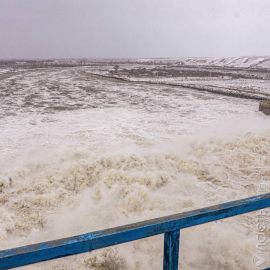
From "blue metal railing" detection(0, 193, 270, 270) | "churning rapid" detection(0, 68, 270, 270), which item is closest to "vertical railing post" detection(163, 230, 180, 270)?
"blue metal railing" detection(0, 193, 270, 270)

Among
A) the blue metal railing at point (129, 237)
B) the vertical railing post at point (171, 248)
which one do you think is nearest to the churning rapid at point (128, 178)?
the vertical railing post at point (171, 248)

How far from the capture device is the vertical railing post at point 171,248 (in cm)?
136

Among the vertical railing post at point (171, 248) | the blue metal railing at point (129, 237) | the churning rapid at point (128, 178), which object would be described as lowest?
the churning rapid at point (128, 178)

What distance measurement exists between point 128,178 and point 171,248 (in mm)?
3687

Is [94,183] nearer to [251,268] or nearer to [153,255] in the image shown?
[153,255]

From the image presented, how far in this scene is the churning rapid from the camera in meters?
3.26

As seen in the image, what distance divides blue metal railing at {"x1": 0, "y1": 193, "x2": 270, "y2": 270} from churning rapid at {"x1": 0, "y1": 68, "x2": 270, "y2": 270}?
1.91m

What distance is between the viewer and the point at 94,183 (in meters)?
5.00

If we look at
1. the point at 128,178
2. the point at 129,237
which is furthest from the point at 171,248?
the point at 128,178

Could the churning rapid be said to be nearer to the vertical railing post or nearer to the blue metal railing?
the vertical railing post

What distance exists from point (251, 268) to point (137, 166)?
10.1ft

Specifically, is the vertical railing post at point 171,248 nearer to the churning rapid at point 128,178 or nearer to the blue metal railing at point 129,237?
the blue metal railing at point 129,237

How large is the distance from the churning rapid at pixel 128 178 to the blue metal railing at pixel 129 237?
6.27 feet

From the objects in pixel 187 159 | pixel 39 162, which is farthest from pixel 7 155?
pixel 187 159
